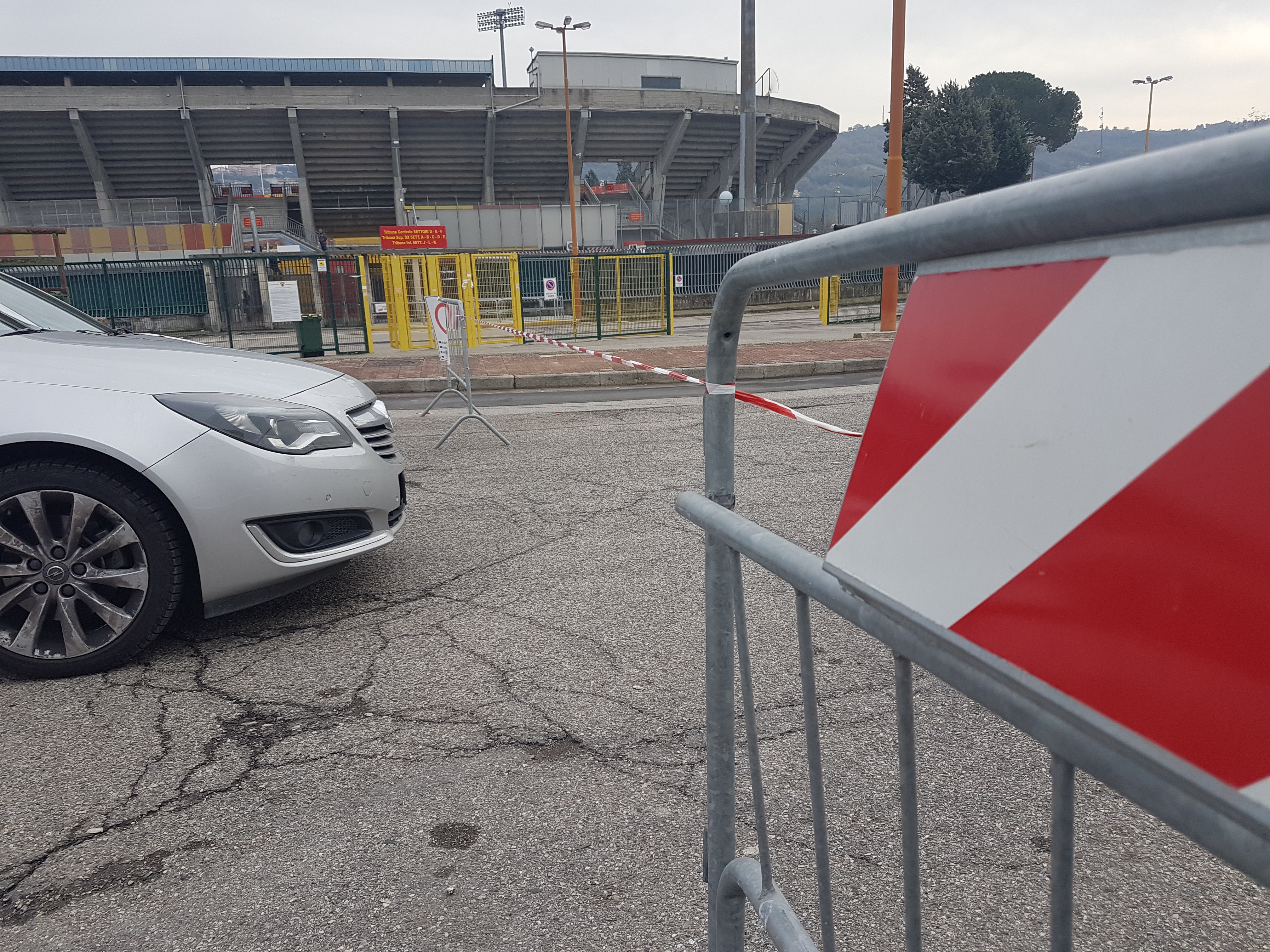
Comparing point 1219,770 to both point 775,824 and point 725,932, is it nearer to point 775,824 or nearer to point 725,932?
point 725,932

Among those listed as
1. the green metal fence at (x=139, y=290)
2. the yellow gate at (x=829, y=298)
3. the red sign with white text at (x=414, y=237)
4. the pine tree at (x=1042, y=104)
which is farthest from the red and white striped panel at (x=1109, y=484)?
the pine tree at (x=1042, y=104)

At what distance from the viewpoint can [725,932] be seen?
171 cm

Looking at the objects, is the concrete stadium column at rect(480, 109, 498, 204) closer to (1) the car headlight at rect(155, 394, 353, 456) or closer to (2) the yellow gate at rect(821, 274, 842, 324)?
(2) the yellow gate at rect(821, 274, 842, 324)

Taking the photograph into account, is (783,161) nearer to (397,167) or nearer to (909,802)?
(397,167)

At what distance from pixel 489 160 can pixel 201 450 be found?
5367cm

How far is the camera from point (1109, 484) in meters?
0.77

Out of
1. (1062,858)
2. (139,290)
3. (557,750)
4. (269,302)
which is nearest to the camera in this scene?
(1062,858)

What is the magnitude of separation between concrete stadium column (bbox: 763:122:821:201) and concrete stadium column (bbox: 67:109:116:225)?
4086cm

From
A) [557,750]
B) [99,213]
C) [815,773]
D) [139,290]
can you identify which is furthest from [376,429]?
[99,213]

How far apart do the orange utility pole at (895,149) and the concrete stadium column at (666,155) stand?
119 feet

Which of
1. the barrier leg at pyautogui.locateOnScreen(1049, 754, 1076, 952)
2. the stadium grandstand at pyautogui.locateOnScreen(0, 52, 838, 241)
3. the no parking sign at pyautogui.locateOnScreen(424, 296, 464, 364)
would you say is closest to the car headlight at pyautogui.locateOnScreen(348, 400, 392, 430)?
the barrier leg at pyautogui.locateOnScreen(1049, 754, 1076, 952)

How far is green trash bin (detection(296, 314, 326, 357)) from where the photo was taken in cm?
1767

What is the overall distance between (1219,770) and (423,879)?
2.13m

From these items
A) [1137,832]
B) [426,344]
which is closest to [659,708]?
[1137,832]
